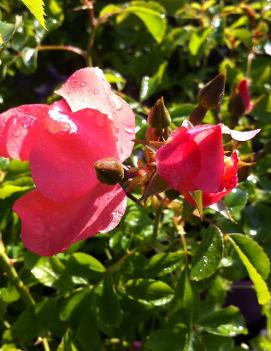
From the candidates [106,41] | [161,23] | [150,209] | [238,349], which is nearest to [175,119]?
[150,209]

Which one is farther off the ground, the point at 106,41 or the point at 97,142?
the point at 97,142

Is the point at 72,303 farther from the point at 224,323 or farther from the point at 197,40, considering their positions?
the point at 197,40

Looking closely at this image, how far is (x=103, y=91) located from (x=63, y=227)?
163 millimetres

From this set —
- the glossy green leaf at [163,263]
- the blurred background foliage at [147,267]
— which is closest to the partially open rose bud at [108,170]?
the blurred background foliage at [147,267]

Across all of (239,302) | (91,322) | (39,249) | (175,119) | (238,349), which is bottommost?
(239,302)

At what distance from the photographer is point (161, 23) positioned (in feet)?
4.11

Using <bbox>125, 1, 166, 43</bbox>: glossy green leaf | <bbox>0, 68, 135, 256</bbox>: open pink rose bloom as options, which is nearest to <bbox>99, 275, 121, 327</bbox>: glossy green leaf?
<bbox>0, 68, 135, 256</bbox>: open pink rose bloom

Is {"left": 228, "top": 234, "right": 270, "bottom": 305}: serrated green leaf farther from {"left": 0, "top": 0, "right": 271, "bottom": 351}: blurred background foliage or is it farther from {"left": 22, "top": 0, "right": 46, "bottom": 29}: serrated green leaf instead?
{"left": 22, "top": 0, "right": 46, "bottom": 29}: serrated green leaf

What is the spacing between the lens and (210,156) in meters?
0.65

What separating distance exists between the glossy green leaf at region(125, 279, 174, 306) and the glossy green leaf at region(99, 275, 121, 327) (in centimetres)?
3

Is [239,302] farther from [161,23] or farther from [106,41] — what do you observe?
A: [106,41]

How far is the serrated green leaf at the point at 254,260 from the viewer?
89 centimetres

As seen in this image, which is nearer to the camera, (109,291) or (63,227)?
(63,227)

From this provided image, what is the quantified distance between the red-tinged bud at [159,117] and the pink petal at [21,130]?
129 millimetres
